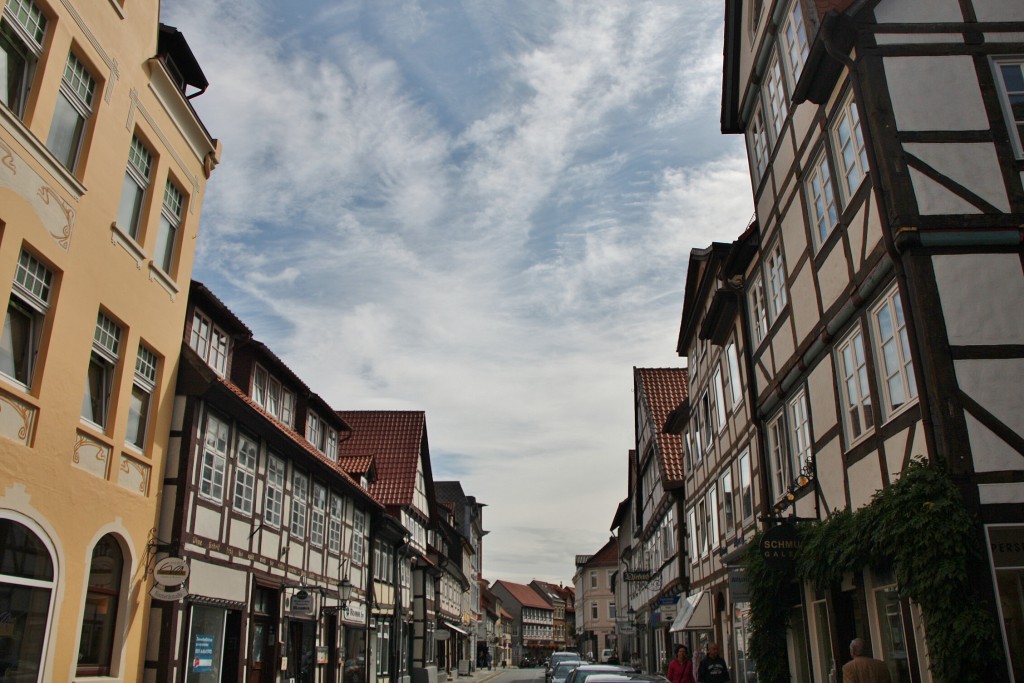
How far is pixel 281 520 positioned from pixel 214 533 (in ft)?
12.4

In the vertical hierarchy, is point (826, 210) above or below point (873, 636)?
above

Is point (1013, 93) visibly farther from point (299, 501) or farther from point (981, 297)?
point (299, 501)

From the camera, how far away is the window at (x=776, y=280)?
1491 centimetres

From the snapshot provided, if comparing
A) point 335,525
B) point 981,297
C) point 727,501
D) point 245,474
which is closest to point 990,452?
point 981,297

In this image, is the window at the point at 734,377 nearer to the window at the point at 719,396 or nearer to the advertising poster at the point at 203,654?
the window at the point at 719,396

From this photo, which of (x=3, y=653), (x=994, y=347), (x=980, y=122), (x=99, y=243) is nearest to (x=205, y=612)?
(x=3, y=653)

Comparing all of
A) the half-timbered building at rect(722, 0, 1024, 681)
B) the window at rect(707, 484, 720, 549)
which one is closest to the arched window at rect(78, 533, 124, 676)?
the half-timbered building at rect(722, 0, 1024, 681)

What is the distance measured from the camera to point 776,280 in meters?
15.3

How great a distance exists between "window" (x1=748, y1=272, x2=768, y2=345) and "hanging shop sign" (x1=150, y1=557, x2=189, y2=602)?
1114 cm

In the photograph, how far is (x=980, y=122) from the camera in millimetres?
10156

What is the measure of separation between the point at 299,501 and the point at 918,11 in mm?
16341

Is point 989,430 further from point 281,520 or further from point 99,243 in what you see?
point 281,520

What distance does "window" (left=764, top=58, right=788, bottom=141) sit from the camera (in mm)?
14866

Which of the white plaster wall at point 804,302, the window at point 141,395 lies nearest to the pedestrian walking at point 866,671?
the white plaster wall at point 804,302
